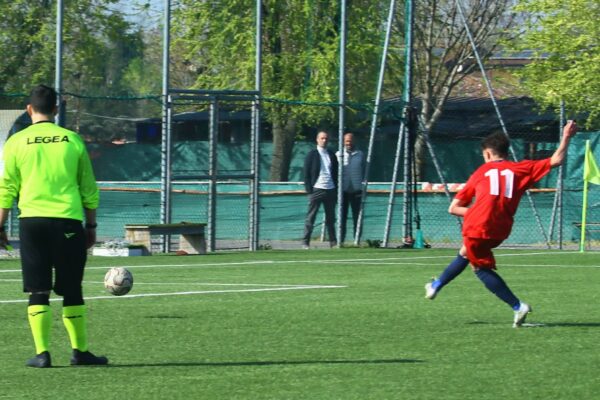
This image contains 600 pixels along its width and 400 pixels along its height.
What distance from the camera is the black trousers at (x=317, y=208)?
24578 millimetres

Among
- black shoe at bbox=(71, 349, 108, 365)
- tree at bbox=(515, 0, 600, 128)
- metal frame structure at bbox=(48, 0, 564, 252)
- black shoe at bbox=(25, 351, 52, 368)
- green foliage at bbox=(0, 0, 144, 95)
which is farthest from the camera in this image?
green foliage at bbox=(0, 0, 144, 95)

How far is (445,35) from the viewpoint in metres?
50.8

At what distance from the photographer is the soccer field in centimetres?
808

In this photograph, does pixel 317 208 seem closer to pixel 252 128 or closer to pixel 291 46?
pixel 252 128

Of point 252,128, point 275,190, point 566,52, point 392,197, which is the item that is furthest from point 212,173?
point 566,52

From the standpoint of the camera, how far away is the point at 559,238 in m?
25.7

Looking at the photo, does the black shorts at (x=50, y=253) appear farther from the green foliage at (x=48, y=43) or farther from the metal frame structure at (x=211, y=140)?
the green foliage at (x=48, y=43)

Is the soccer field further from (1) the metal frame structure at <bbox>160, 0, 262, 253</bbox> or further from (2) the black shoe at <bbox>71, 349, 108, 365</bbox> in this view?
(1) the metal frame structure at <bbox>160, 0, 262, 253</bbox>

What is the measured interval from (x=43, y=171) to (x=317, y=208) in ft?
52.2

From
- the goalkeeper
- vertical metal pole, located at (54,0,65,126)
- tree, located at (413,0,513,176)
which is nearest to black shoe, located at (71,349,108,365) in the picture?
the goalkeeper

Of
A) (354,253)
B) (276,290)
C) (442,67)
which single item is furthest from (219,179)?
(442,67)

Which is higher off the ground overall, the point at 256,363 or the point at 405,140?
the point at 405,140

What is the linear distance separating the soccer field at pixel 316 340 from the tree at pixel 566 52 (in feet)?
34.0

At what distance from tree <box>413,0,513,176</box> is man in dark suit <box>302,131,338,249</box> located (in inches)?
823
